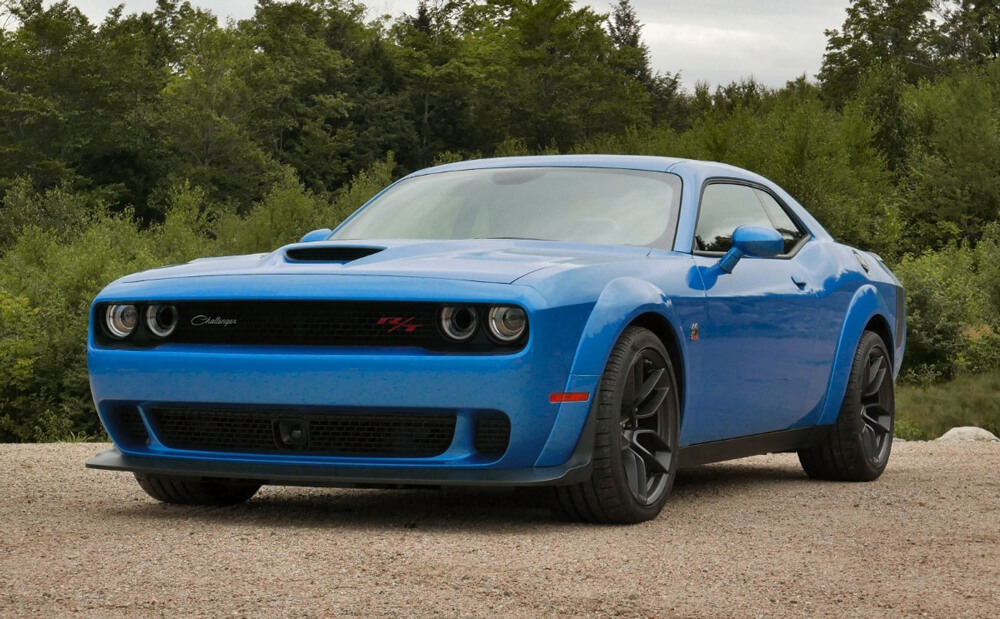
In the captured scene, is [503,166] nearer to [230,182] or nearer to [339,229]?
[339,229]

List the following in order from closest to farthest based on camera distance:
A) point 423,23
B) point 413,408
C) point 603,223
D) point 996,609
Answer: point 996,609 → point 413,408 → point 603,223 → point 423,23

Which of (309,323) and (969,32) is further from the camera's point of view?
(969,32)

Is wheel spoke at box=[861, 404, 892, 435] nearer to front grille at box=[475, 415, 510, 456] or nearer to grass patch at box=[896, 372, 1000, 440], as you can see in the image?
front grille at box=[475, 415, 510, 456]

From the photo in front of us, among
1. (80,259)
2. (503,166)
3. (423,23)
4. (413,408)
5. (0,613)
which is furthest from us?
(423,23)

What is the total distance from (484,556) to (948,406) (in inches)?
1090

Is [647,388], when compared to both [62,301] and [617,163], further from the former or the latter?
[62,301]

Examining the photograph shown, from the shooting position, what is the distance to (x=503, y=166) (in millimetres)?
6777

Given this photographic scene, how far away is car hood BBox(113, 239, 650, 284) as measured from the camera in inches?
199

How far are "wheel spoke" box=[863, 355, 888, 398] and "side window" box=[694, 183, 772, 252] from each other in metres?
1.05

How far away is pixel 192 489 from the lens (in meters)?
5.96

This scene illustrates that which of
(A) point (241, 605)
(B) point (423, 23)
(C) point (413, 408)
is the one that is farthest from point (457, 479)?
(B) point (423, 23)

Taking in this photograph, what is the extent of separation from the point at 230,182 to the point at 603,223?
237 ft

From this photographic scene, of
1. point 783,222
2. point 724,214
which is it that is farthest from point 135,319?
point 783,222

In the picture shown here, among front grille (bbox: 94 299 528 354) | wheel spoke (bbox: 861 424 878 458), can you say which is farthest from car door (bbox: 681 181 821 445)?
front grille (bbox: 94 299 528 354)
